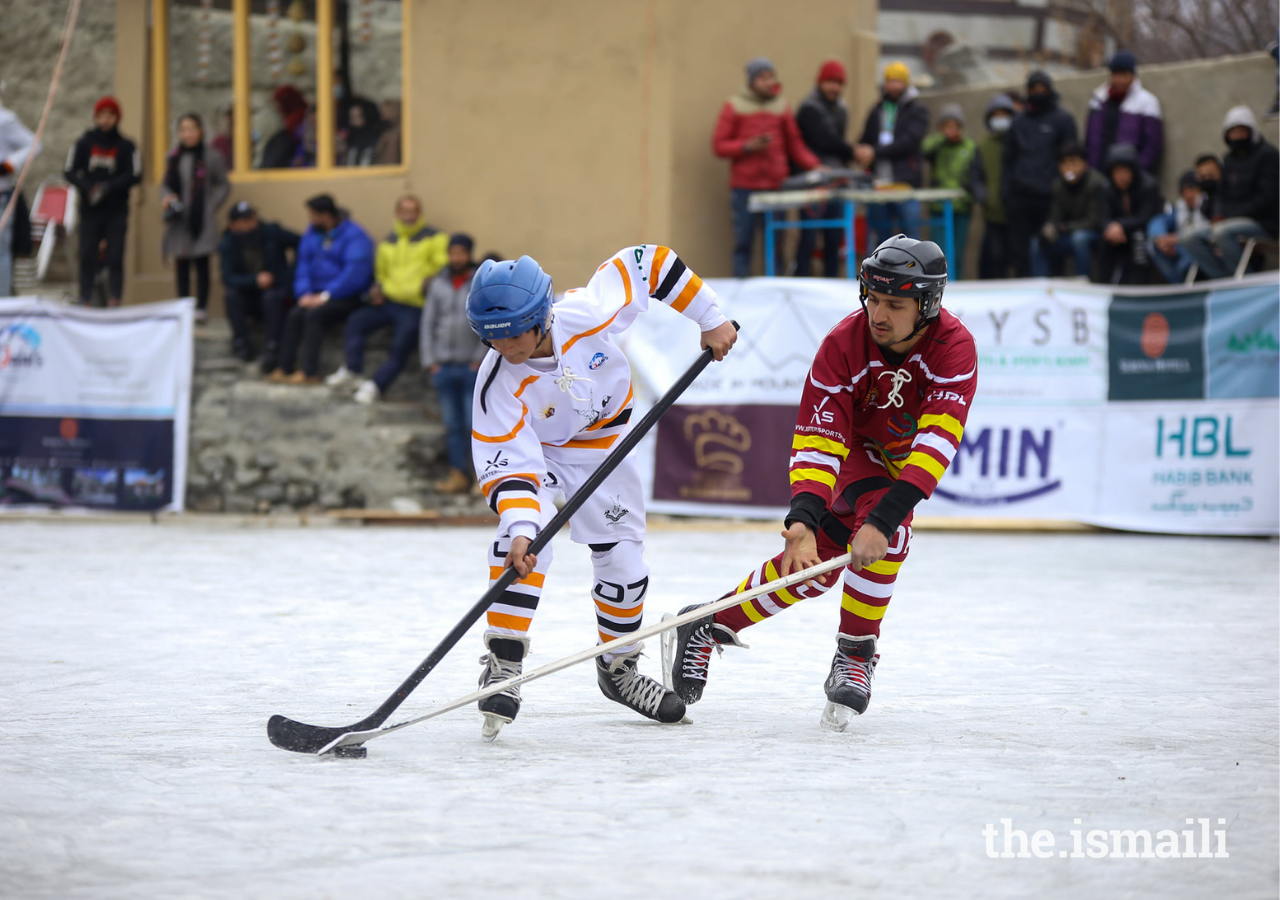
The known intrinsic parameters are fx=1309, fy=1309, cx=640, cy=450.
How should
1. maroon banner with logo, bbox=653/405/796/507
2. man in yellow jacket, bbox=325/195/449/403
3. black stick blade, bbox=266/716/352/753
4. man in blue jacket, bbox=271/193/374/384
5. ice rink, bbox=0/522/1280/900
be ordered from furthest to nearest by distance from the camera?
man in blue jacket, bbox=271/193/374/384 < man in yellow jacket, bbox=325/195/449/403 < maroon banner with logo, bbox=653/405/796/507 < black stick blade, bbox=266/716/352/753 < ice rink, bbox=0/522/1280/900

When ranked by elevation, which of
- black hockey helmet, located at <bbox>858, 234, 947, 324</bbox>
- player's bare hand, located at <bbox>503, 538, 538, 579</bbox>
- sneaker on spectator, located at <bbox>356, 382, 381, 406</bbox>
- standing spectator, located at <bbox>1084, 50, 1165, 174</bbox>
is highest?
standing spectator, located at <bbox>1084, 50, 1165, 174</bbox>

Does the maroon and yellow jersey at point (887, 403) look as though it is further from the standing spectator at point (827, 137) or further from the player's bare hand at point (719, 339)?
the standing spectator at point (827, 137)

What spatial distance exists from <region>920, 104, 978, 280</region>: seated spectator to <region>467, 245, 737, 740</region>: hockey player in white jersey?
25.2 feet

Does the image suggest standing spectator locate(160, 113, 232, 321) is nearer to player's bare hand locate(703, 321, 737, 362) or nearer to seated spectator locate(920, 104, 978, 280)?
seated spectator locate(920, 104, 978, 280)

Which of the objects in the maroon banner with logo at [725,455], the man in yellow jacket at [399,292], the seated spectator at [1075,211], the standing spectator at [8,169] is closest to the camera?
the seated spectator at [1075,211]

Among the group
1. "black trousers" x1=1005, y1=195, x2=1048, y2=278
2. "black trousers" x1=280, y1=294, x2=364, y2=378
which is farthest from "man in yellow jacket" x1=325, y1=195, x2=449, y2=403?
"black trousers" x1=1005, y1=195, x2=1048, y2=278

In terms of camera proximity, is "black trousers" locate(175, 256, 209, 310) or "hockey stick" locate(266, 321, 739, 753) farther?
"black trousers" locate(175, 256, 209, 310)

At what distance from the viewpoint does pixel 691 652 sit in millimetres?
4516

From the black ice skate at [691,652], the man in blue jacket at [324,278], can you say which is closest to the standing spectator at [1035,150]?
the man in blue jacket at [324,278]

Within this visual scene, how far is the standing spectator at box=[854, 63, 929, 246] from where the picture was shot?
11.4 metres

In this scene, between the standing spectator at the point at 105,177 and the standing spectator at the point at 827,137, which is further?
the standing spectator at the point at 105,177

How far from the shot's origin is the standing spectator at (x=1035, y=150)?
1085 centimetres

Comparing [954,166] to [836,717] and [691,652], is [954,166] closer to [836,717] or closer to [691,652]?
[691,652]

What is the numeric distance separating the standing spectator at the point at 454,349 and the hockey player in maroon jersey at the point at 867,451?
7.06 m
